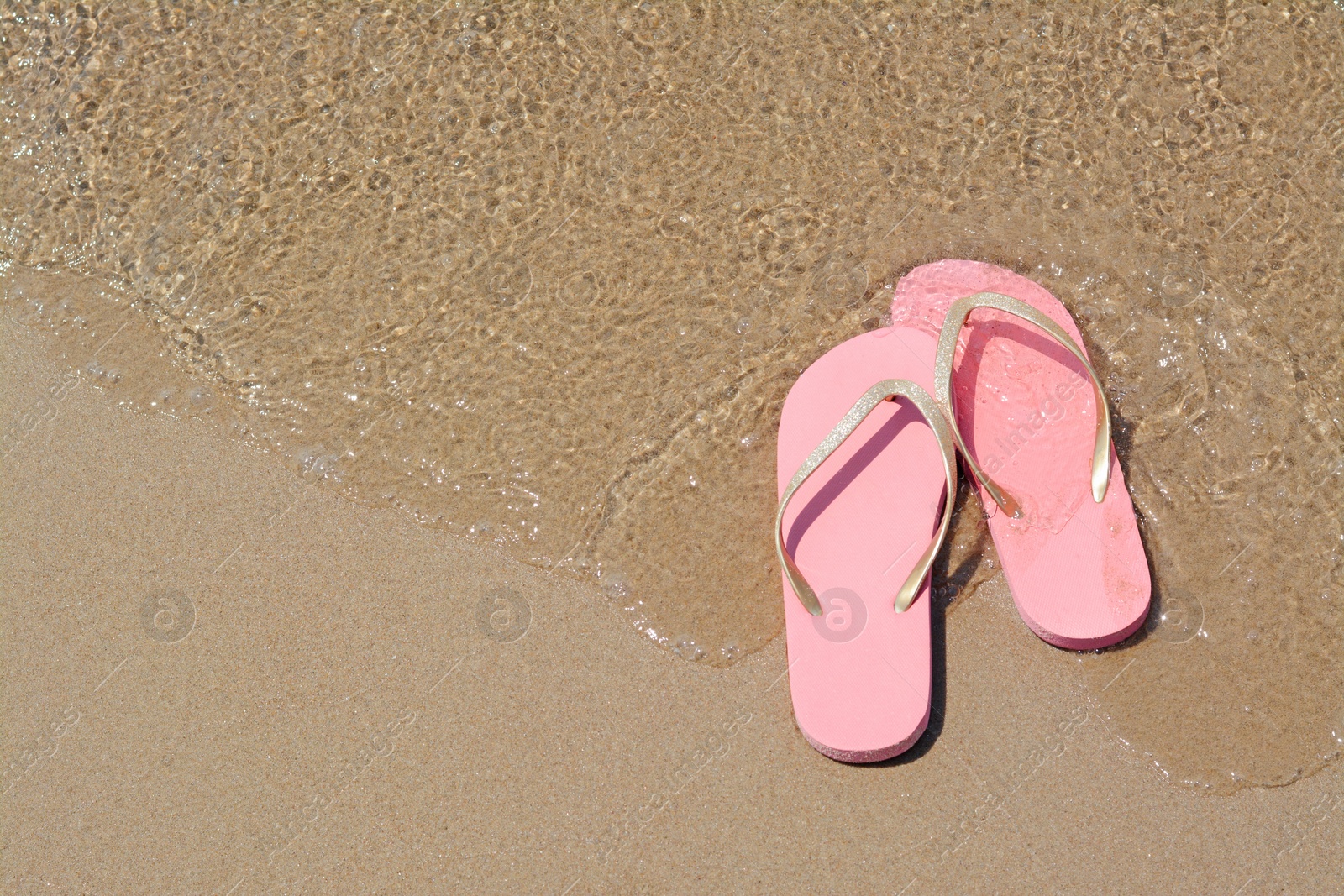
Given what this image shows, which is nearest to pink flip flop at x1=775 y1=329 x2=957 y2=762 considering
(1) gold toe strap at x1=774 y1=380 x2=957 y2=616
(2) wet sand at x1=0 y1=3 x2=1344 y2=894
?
(1) gold toe strap at x1=774 y1=380 x2=957 y2=616

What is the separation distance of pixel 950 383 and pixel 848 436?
1.09 ft

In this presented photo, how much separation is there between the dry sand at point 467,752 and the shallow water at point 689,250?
159 millimetres

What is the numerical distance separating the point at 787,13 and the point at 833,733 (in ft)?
8.31

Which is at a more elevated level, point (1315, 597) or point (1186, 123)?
point (1186, 123)

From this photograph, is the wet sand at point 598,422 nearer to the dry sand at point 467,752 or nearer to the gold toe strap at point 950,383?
the dry sand at point 467,752

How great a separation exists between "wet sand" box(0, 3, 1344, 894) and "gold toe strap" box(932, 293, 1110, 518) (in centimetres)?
16

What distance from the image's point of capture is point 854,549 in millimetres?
3023

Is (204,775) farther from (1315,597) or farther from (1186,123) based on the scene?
(1186,123)

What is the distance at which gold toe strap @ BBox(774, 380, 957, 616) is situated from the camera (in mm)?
2885

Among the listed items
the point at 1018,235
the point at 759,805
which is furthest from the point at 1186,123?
the point at 759,805

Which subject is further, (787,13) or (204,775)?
(787,13)

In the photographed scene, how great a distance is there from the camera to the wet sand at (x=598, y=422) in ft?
9.22

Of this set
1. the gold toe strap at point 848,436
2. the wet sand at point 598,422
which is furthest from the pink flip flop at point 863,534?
the wet sand at point 598,422

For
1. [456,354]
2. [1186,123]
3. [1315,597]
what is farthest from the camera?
[1186,123]
